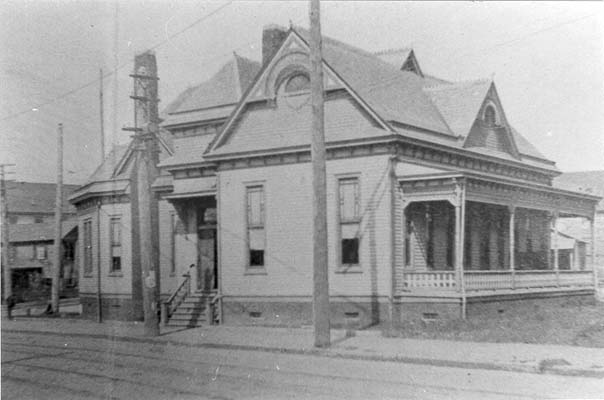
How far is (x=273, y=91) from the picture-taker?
2606 centimetres

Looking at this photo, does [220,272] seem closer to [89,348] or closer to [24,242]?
[89,348]

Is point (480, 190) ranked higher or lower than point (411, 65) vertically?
lower

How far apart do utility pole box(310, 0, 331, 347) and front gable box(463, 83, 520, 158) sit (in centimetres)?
1069

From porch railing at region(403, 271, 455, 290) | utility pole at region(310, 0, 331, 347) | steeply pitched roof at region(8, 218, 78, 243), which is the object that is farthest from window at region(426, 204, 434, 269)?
steeply pitched roof at region(8, 218, 78, 243)

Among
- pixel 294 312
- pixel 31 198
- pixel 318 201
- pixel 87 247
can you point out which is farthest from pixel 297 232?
pixel 31 198

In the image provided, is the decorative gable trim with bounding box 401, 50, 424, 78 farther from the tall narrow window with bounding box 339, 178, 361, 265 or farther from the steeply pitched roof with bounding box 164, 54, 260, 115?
the tall narrow window with bounding box 339, 178, 361, 265

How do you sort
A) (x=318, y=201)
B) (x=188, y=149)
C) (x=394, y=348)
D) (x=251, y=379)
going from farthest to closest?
1. (x=188, y=149)
2. (x=318, y=201)
3. (x=394, y=348)
4. (x=251, y=379)

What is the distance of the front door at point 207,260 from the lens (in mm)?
28812

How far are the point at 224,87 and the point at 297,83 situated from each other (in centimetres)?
613

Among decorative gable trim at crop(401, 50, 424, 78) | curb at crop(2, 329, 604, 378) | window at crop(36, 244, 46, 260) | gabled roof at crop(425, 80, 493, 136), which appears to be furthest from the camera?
window at crop(36, 244, 46, 260)

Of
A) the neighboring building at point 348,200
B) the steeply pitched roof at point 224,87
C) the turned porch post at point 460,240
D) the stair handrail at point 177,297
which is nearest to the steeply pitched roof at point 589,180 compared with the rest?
the neighboring building at point 348,200

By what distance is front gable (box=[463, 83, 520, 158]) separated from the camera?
2783 cm

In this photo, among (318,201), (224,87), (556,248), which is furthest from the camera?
(224,87)

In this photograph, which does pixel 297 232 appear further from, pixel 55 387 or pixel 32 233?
pixel 32 233
